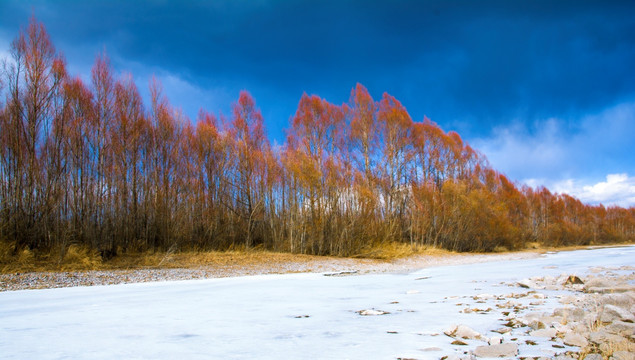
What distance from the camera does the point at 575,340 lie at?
2121mm

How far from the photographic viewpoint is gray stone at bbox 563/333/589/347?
2.08 m

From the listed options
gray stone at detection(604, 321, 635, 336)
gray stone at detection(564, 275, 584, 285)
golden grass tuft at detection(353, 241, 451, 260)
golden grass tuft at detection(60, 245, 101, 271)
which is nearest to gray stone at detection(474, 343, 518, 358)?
gray stone at detection(604, 321, 635, 336)

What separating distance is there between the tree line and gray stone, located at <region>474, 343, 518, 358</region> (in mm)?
12594

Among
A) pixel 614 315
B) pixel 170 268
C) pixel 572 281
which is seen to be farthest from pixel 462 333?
pixel 170 268

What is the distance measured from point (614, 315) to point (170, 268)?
1043 centimetres

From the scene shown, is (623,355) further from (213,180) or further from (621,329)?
(213,180)

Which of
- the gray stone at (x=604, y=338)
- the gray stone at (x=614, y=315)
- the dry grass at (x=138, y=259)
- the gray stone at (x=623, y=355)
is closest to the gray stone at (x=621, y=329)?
the gray stone at (x=604, y=338)

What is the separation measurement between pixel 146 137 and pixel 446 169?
19670 millimetres

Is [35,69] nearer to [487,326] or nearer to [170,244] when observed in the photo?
[170,244]

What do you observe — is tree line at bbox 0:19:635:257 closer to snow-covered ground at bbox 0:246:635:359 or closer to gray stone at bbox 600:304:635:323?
snow-covered ground at bbox 0:246:635:359

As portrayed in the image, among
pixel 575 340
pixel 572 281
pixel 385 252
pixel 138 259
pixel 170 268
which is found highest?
pixel 575 340

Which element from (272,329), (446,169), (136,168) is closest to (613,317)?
(272,329)

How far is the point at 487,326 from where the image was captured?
8.72ft

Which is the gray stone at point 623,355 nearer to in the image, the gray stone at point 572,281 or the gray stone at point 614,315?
the gray stone at point 614,315
